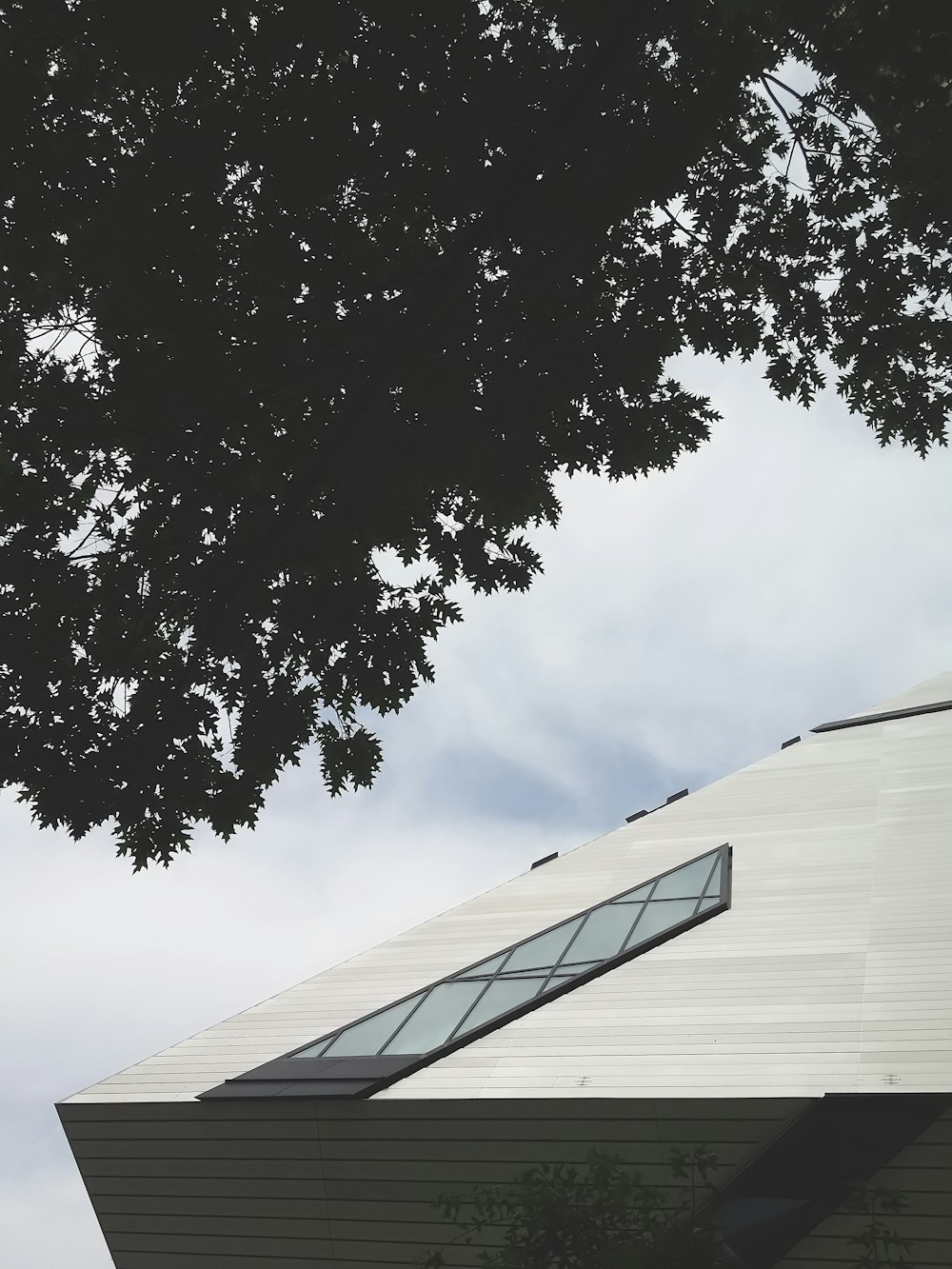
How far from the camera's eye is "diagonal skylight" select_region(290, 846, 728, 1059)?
1007 centimetres

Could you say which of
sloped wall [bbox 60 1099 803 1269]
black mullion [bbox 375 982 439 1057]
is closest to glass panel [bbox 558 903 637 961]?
black mullion [bbox 375 982 439 1057]

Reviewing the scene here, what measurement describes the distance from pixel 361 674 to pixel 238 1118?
18.2 ft

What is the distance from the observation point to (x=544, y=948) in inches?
471

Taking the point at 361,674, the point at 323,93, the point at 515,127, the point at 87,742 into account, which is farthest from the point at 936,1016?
the point at 323,93

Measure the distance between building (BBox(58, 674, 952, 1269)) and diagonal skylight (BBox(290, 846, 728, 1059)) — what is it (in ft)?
0.15

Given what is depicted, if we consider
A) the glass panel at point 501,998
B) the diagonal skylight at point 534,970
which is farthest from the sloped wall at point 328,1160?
the glass panel at point 501,998

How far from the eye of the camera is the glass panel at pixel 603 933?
1138 centimetres

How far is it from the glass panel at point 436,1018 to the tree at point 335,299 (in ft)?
14.8

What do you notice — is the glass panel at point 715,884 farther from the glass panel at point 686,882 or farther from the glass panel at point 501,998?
the glass panel at point 501,998

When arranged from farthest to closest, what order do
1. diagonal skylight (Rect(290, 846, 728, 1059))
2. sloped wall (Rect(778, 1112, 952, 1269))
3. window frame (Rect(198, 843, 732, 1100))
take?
1. diagonal skylight (Rect(290, 846, 728, 1059))
2. window frame (Rect(198, 843, 732, 1100))
3. sloped wall (Rect(778, 1112, 952, 1269))

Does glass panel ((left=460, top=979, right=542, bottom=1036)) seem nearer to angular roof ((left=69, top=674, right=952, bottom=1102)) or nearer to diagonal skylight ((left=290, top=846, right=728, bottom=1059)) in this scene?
diagonal skylight ((left=290, top=846, right=728, bottom=1059))

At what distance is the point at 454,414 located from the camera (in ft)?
19.4

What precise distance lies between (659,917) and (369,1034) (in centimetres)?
406

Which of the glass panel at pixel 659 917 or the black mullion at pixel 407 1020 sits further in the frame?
the glass panel at pixel 659 917
